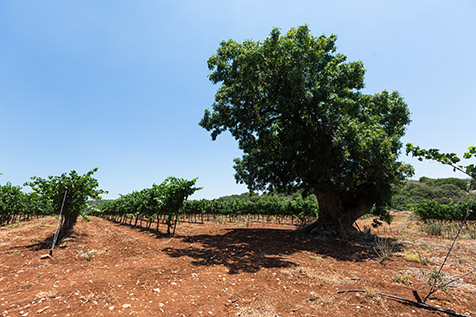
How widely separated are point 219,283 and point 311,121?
1032 centimetres

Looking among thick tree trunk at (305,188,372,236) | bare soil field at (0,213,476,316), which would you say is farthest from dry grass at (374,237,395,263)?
thick tree trunk at (305,188,372,236)

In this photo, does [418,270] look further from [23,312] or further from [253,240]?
[23,312]

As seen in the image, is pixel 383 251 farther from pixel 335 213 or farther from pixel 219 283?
pixel 219 283

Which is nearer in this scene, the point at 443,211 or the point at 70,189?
the point at 70,189

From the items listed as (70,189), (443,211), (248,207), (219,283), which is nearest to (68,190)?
(70,189)

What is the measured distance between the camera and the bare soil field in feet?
13.7

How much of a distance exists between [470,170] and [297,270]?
5.05 m

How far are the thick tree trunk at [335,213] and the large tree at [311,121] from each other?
0.06m

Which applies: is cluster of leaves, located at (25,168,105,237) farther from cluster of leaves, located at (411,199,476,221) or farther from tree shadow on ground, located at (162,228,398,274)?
cluster of leaves, located at (411,199,476,221)

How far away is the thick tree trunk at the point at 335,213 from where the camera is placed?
44.4ft

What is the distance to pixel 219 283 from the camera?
18.0 feet

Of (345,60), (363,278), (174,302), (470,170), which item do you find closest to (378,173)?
(363,278)

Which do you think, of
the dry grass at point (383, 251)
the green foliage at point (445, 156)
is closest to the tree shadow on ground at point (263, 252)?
the dry grass at point (383, 251)

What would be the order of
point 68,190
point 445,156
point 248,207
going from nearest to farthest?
point 445,156 < point 68,190 < point 248,207
